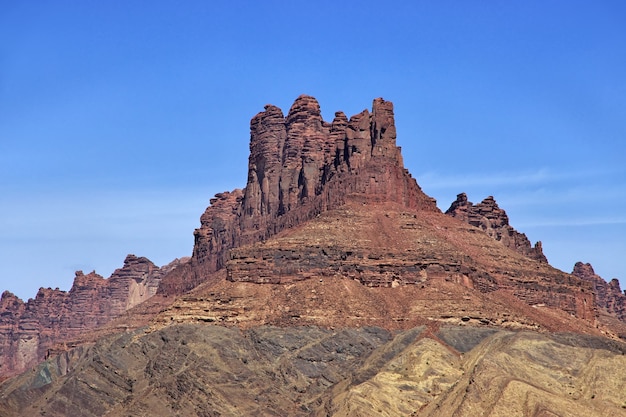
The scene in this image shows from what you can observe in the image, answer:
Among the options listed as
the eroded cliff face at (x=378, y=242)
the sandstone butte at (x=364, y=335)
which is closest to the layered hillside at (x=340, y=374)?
the sandstone butte at (x=364, y=335)

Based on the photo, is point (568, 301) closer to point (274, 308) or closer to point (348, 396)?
point (274, 308)

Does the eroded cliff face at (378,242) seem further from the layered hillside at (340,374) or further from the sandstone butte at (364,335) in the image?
the layered hillside at (340,374)

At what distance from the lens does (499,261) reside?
586 ft

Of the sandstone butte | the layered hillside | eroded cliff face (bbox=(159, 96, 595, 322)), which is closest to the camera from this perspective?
the layered hillside

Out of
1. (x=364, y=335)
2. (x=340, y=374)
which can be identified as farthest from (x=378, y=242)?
(x=340, y=374)

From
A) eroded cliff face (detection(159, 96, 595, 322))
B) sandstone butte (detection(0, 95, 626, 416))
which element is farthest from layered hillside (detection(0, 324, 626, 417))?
eroded cliff face (detection(159, 96, 595, 322))

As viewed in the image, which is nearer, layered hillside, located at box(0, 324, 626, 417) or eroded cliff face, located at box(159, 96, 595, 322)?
layered hillside, located at box(0, 324, 626, 417)

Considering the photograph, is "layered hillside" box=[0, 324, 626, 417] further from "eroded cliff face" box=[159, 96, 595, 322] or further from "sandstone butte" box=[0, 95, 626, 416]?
"eroded cliff face" box=[159, 96, 595, 322]

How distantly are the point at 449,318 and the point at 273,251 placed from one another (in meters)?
23.5

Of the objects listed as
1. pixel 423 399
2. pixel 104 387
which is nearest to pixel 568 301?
pixel 423 399

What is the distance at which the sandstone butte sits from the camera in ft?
429

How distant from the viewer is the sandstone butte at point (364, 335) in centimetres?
13062

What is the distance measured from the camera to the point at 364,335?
148 meters

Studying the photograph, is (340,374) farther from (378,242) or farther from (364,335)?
(378,242)
